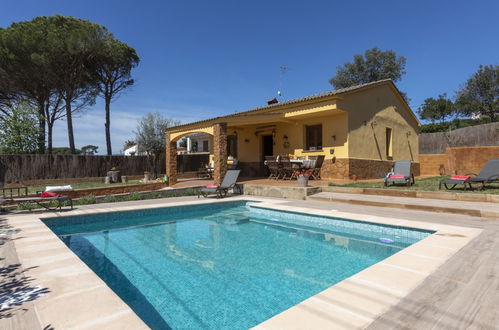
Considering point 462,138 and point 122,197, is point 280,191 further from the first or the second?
point 462,138

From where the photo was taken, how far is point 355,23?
1753 centimetres

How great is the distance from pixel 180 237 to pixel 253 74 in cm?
2003

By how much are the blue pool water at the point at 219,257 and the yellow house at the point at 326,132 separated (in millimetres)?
5561

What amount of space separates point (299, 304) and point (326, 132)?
11784mm

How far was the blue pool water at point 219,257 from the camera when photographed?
124 inches

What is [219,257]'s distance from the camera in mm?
4871

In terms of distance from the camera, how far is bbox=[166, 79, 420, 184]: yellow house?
12.6 meters

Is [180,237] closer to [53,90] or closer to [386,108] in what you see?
[386,108]

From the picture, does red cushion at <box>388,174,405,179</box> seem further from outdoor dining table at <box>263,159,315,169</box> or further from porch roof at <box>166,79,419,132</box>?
porch roof at <box>166,79,419,132</box>

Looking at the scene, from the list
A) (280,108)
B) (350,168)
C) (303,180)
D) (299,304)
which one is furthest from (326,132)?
(299,304)

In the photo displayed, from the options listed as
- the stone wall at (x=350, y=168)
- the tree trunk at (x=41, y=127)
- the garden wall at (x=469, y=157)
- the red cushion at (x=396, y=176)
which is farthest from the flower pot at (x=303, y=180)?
the tree trunk at (x=41, y=127)

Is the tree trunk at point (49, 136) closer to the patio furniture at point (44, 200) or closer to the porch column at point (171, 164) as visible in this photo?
the porch column at point (171, 164)

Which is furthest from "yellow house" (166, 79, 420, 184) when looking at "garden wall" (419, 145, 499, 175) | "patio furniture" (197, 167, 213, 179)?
"garden wall" (419, 145, 499, 175)

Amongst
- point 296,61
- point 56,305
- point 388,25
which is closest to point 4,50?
point 296,61
